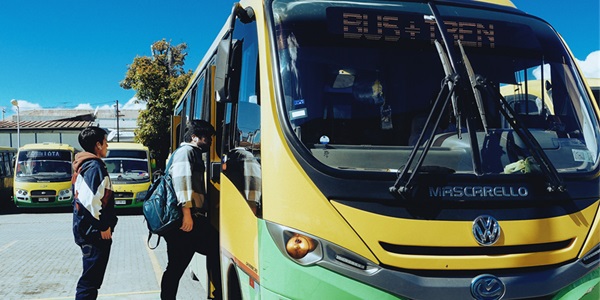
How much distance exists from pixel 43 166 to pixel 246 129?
60.5ft

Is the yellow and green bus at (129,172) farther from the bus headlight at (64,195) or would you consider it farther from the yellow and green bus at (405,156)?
the yellow and green bus at (405,156)

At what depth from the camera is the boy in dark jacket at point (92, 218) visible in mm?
4793

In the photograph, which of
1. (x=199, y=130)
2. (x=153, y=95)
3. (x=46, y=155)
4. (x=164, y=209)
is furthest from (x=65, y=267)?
(x=153, y=95)

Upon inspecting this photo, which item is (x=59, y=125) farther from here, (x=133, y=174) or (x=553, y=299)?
(x=553, y=299)

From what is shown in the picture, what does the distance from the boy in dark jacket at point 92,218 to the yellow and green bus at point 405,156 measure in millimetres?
1297

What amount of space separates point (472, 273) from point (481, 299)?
0.48ft

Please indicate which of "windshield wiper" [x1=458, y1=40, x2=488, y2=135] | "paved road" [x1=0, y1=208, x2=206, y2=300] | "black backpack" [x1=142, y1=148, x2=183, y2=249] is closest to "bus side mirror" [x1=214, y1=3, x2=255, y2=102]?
"black backpack" [x1=142, y1=148, x2=183, y2=249]

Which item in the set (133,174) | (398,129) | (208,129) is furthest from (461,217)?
(133,174)

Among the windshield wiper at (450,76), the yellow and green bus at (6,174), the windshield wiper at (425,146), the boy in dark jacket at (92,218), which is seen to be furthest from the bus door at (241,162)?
the yellow and green bus at (6,174)

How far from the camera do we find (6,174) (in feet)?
76.1

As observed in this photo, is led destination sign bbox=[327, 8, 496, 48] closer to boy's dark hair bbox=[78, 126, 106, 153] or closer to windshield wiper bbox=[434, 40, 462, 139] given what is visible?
windshield wiper bbox=[434, 40, 462, 139]

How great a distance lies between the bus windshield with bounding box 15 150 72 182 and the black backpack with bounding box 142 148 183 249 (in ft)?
53.5

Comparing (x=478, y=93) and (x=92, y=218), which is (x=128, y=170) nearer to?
(x=92, y=218)

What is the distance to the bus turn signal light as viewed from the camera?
311cm
